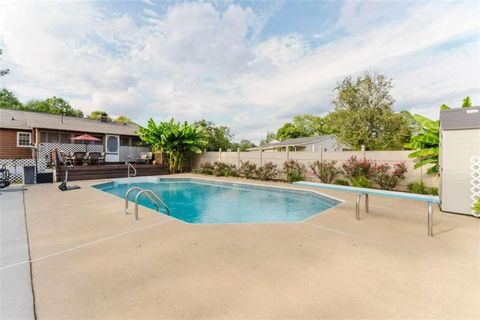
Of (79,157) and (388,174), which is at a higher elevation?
(79,157)

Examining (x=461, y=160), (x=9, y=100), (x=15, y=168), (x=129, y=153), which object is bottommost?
(x=15, y=168)

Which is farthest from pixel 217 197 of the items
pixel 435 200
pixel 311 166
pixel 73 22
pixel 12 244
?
pixel 73 22

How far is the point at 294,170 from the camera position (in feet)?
41.7

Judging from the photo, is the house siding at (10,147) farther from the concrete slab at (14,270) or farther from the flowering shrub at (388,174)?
the flowering shrub at (388,174)

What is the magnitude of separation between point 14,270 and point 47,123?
17.8m

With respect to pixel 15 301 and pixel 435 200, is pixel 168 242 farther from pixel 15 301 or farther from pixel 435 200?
pixel 435 200

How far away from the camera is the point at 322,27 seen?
36.4 ft

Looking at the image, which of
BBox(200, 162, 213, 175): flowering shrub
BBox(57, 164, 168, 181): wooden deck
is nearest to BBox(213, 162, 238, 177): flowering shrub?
BBox(200, 162, 213, 175): flowering shrub

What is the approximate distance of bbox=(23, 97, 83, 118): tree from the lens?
32469mm

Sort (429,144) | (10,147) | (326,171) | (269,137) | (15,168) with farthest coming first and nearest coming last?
1. (269,137)
2. (10,147)
3. (15,168)
4. (326,171)
5. (429,144)

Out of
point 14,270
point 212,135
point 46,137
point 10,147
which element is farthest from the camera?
point 212,135

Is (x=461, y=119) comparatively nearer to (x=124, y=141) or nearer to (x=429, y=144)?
(x=429, y=144)

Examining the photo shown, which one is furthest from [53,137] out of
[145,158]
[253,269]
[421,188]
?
[421,188]

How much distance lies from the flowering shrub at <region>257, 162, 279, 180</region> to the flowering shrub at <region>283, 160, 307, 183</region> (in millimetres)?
763
